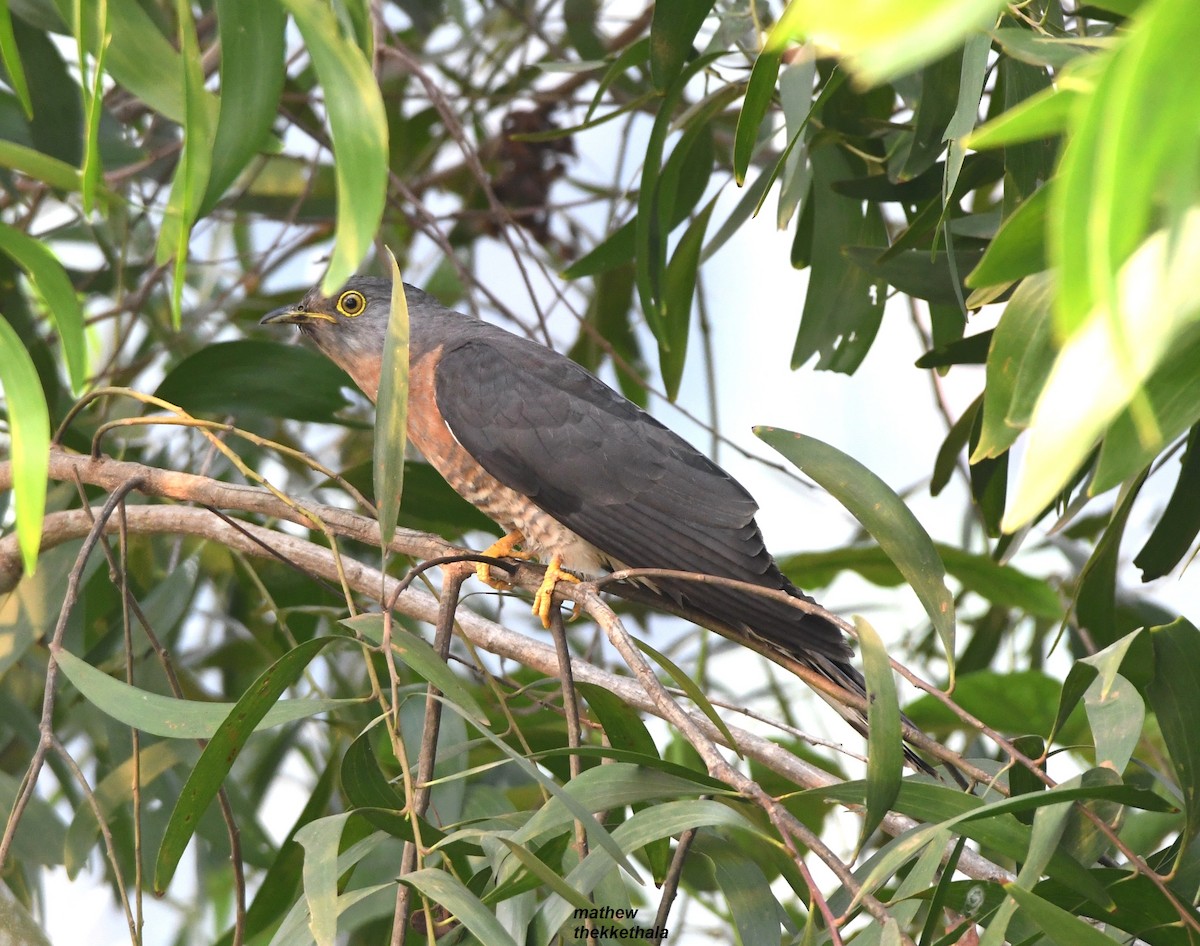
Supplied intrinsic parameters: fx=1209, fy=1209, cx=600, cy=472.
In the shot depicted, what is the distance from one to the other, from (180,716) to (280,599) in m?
1.59

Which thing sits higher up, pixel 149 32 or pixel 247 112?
pixel 149 32

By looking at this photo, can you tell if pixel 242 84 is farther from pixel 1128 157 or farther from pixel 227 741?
pixel 1128 157

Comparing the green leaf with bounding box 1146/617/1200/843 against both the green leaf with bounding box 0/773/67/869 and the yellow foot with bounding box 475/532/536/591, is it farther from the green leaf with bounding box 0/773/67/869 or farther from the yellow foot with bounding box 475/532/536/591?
the green leaf with bounding box 0/773/67/869

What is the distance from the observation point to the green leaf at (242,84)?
1.47 m

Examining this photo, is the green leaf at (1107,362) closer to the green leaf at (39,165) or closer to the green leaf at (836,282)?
the green leaf at (39,165)

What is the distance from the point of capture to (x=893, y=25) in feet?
Result: 1.73

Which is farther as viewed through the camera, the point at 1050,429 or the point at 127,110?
the point at 127,110

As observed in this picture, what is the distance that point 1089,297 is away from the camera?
59cm

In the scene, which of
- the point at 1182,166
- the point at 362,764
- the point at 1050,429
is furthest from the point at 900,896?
the point at 1182,166

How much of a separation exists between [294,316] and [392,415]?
200 cm

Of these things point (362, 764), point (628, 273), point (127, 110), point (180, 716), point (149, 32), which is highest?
point (127, 110)

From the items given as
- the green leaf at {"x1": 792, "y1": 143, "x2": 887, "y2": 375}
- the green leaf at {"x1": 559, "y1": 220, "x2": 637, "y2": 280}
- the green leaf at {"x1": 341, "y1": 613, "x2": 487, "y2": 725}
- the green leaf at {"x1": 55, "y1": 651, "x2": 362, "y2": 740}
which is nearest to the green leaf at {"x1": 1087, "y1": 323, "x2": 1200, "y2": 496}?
the green leaf at {"x1": 341, "y1": 613, "x2": 487, "y2": 725}

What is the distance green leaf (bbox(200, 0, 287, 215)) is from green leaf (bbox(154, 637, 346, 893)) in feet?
1.90

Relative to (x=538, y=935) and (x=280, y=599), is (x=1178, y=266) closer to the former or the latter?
(x=538, y=935)
